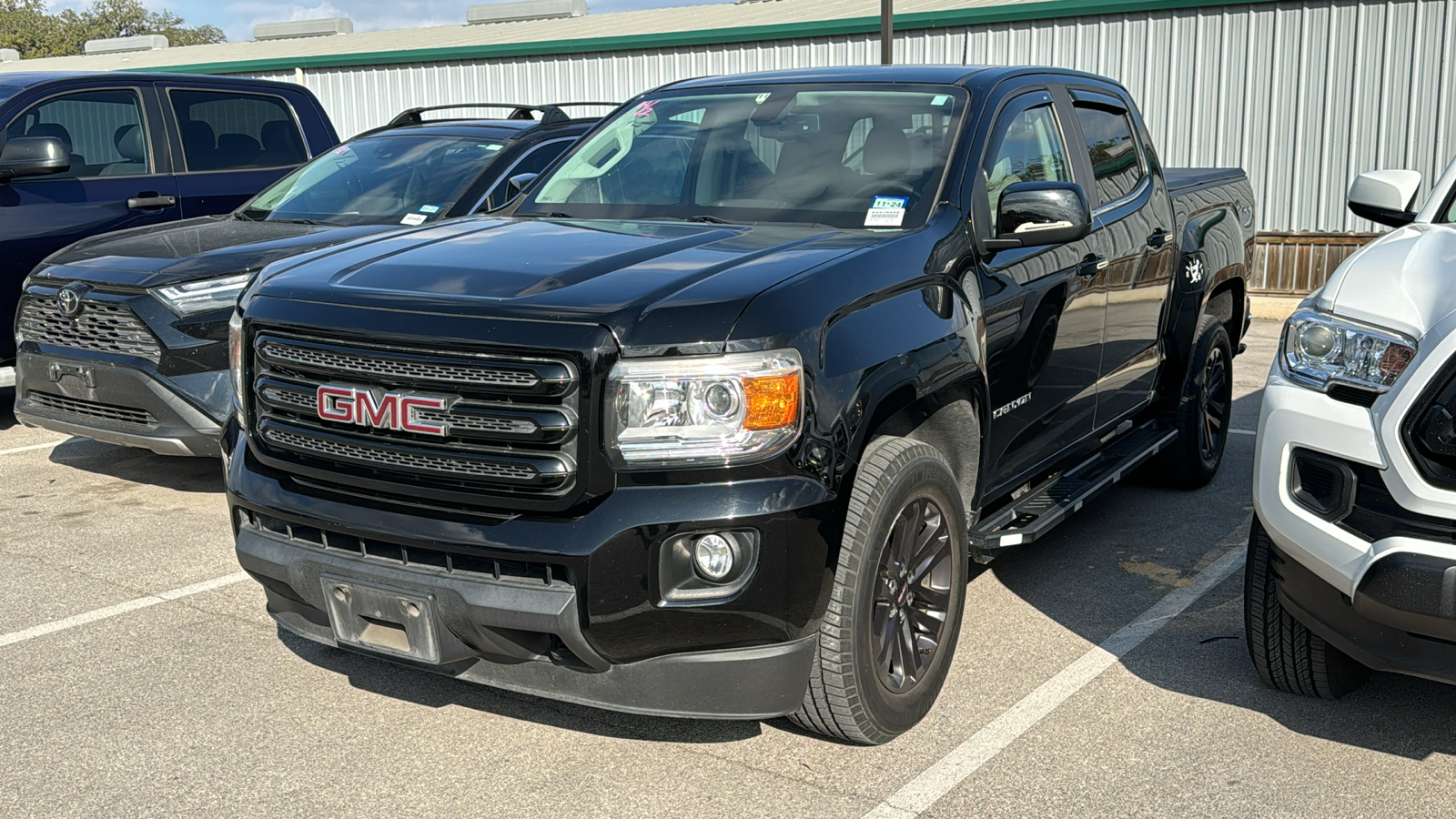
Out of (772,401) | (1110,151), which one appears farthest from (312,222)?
(772,401)

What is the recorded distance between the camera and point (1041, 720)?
12.7 feet

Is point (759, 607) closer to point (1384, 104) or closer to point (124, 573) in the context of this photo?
point (124, 573)

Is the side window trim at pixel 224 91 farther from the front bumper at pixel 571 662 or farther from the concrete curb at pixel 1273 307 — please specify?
the concrete curb at pixel 1273 307

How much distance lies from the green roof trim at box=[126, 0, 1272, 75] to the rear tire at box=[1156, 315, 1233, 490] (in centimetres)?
850

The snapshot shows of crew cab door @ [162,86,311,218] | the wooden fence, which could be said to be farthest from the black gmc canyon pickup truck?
the wooden fence

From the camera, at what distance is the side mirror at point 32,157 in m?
7.36

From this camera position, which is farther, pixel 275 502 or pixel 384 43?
pixel 384 43

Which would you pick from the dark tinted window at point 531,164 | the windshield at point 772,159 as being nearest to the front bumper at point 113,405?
the dark tinted window at point 531,164

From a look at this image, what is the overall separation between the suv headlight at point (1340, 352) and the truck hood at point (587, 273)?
117cm

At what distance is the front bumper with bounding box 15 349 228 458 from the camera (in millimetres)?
5902

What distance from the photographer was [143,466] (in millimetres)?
6977

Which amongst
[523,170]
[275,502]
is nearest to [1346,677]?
[275,502]

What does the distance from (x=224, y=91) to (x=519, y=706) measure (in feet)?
20.6

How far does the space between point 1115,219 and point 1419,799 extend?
2.60 m
